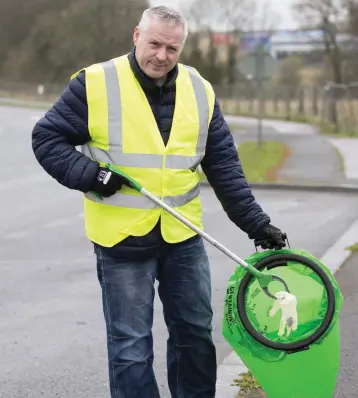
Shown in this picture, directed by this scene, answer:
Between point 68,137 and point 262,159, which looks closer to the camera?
point 68,137

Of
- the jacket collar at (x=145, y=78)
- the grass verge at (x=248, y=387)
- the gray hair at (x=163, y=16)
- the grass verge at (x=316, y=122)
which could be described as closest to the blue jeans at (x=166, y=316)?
the grass verge at (x=248, y=387)

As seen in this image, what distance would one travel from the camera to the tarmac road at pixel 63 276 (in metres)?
4.97

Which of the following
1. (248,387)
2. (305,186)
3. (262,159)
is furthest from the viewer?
(262,159)

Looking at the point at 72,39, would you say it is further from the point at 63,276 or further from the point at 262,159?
the point at 63,276

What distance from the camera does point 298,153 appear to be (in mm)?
20984

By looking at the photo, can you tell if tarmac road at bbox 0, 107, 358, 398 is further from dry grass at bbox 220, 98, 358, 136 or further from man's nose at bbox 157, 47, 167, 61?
dry grass at bbox 220, 98, 358, 136

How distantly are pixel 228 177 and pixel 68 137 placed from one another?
2.42ft

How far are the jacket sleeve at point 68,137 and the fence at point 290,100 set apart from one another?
26024mm

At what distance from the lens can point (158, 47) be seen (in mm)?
3387

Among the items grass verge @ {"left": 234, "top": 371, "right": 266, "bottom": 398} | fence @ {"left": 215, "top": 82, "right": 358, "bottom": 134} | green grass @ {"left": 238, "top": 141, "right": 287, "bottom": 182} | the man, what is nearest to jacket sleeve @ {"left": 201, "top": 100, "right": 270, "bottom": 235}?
the man

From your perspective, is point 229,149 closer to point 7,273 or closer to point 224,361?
point 224,361

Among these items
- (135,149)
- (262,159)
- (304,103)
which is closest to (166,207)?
(135,149)

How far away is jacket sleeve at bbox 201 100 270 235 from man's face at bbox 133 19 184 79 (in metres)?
0.40

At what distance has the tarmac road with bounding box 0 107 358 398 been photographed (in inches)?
196
